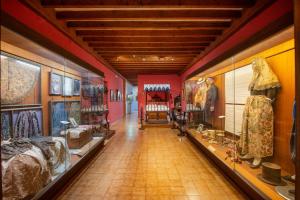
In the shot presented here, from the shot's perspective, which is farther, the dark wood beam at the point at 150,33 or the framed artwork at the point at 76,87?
the dark wood beam at the point at 150,33

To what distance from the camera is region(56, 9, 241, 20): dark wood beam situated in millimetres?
3385

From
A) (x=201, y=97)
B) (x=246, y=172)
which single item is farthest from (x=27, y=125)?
(x=201, y=97)

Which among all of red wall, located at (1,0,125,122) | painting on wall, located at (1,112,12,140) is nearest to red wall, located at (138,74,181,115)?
red wall, located at (1,0,125,122)

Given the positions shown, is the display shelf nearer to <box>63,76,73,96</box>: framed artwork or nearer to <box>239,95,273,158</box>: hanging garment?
<box>239,95,273,158</box>: hanging garment

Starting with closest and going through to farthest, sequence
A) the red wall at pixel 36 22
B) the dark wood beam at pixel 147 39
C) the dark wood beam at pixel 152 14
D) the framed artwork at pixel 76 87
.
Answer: the red wall at pixel 36 22
the dark wood beam at pixel 152 14
the framed artwork at pixel 76 87
the dark wood beam at pixel 147 39

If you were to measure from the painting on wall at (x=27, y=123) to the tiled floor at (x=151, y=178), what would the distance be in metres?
1.08

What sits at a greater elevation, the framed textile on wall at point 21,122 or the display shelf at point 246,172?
the framed textile on wall at point 21,122

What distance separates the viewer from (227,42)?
166 inches

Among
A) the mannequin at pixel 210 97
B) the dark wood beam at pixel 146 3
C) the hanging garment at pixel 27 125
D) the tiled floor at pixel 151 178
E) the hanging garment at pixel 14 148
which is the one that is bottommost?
the tiled floor at pixel 151 178

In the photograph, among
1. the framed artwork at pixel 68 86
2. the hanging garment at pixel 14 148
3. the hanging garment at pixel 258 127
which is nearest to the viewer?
the hanging garment at pixel 14 148

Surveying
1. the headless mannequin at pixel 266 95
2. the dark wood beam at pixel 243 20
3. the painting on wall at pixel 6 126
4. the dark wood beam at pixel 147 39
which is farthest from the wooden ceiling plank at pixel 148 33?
the painting on wall at pixel 6 126

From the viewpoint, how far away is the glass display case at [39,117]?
203 cm

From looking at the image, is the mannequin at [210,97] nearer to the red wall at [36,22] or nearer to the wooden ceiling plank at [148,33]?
the wooden ceiling plank at [148,33]

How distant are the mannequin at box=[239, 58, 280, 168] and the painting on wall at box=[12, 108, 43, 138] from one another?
3506mm
